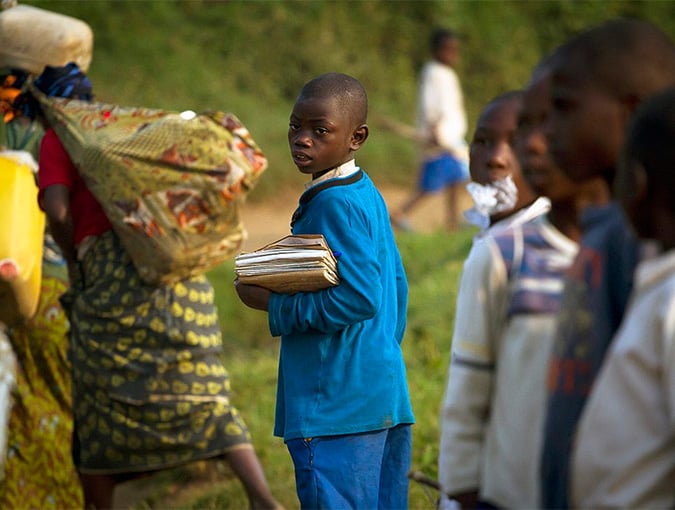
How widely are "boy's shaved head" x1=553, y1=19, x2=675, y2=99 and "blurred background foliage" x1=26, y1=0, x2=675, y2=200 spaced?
10386 mm

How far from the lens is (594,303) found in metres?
1.95

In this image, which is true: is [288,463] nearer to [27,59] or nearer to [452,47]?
[27,59]

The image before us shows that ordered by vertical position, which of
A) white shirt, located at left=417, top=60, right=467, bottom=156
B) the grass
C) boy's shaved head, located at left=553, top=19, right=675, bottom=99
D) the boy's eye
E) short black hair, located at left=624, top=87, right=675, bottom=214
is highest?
white shirt, located at left=417, top=60, right=467, bottom=156

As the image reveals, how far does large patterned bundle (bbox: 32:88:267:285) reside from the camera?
4.25m

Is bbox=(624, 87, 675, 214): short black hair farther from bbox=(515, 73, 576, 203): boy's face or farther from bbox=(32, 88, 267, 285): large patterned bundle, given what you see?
bbox=(32, 88, 267, 285): large patterned bundle

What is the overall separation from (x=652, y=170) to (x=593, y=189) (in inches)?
13.7

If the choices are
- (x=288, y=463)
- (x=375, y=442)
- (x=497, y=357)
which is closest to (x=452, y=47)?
(x=288, y=463)

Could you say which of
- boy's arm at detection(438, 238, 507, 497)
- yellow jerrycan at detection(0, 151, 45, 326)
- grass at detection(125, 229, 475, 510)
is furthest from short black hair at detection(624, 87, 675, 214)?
yellow jerrycan at detection(0, 151, 45, 326)

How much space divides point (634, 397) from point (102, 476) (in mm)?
3158

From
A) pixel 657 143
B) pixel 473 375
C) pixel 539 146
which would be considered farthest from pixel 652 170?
pixel 473 375

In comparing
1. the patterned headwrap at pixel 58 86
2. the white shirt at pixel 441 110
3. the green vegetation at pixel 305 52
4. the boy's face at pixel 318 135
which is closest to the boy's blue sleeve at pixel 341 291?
the boy's face at pixel 318 135

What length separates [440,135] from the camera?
34.9 feet

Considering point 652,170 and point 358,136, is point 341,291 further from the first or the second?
point 652,170

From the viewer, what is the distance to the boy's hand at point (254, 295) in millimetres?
3281
